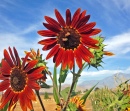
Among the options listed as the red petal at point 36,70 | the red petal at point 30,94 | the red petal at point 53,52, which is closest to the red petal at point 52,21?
the red petal at point 53,52

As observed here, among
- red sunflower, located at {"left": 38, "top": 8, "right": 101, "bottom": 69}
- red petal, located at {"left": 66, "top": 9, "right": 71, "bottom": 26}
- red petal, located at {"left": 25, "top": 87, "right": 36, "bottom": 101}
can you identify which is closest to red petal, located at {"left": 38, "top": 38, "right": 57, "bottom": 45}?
red sunflower, located at {"left": 38, "top": 8, "right": 101, "bottom": 69}

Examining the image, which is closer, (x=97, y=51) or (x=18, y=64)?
(x=18, y=64)

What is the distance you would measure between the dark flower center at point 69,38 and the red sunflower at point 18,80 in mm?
165

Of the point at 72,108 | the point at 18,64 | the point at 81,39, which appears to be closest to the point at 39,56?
the point at 18,64

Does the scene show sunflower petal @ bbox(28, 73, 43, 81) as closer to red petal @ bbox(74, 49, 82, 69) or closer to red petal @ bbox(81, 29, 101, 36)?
red petal @ bbox(74, 49, 82, 69)

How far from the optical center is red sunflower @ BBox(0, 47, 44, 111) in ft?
4.61

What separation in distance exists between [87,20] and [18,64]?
1.29 ft

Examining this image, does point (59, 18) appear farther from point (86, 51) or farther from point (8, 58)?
point (8, 58)

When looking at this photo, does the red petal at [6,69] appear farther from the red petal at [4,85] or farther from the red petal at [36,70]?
the red petal at [36,70]

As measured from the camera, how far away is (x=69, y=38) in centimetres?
150

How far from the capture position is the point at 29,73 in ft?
4.73

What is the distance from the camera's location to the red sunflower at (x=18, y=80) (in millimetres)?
1405

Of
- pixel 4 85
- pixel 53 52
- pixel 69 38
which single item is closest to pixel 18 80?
pixel 4 85

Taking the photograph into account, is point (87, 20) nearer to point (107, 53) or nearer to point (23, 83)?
point (107, 53)
